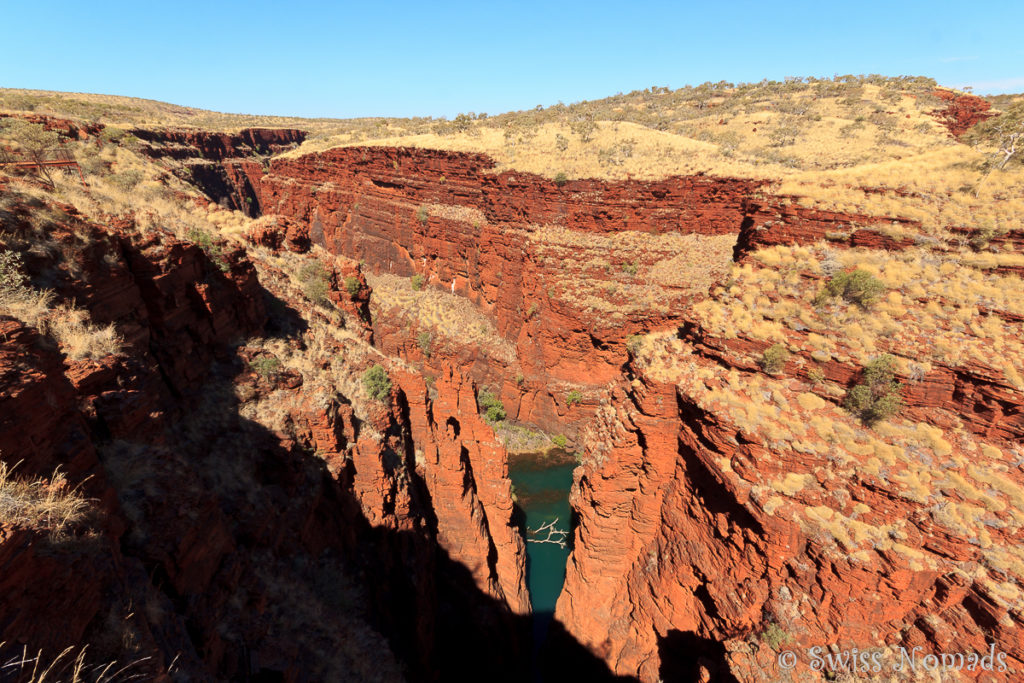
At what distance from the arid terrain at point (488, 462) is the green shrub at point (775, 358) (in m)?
0.05

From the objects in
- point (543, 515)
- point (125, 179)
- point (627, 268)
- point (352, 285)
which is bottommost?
point (543, 515)

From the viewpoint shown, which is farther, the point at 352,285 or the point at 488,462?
the point at 352,285

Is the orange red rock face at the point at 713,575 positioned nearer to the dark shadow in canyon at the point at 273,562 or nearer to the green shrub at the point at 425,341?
the dark shadow in canyon at the point at 273,562

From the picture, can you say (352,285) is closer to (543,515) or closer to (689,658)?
(543,515)

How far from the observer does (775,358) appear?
33.6ft

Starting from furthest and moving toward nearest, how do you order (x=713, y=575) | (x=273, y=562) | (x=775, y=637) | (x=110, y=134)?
(x=110, y=134) → (x=713, y=575) → (x=775, y=637) → (x=273, y=562)

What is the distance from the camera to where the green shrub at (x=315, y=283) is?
18.9 metres

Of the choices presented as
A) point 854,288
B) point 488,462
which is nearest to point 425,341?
point 488,462

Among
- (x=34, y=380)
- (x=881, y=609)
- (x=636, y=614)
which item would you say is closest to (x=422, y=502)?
(x=636, y=614)

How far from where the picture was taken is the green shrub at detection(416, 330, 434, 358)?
33531 millimetres

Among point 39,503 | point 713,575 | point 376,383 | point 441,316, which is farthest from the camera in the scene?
point 441,316

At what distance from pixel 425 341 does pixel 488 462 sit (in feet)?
64.9

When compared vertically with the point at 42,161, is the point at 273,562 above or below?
below

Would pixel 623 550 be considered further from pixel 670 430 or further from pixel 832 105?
pixel 832 105
